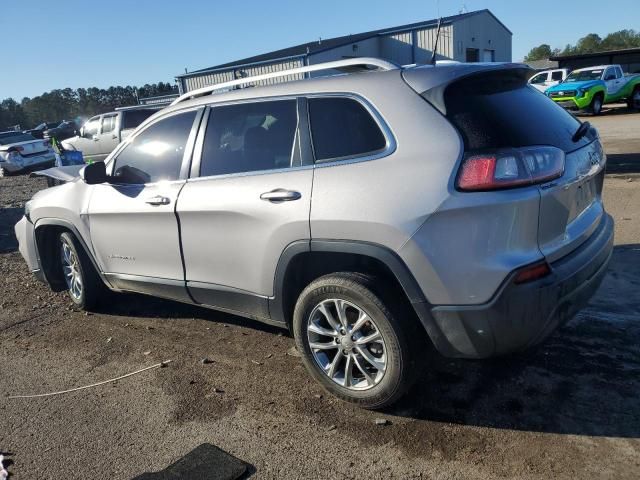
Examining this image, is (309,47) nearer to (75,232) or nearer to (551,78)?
(551,78)

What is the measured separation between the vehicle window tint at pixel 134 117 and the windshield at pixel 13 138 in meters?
5.06

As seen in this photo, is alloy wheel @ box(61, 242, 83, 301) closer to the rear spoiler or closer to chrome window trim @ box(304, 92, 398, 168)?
chrome window trim @ box(304, 92, 398, 168)

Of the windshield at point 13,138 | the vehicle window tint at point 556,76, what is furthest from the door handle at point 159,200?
the vehicle window tint at point 556,76

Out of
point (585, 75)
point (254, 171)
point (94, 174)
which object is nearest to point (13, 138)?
point (94, 174)

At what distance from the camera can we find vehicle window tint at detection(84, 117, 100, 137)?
712 inches

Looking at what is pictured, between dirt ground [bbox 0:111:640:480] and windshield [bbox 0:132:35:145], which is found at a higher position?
windshield [bbox 0:132:35:145]

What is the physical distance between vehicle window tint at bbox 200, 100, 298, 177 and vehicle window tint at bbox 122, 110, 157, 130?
48.4ft

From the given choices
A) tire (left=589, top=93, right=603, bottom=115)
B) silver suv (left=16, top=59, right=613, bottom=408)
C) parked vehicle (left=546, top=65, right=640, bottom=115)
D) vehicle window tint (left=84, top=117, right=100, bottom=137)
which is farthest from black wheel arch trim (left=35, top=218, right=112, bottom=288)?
tire (left=589, top=93, right=603, bottom=115)

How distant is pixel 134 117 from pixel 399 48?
2151cm

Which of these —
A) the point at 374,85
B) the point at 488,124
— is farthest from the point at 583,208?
the point at 374,85

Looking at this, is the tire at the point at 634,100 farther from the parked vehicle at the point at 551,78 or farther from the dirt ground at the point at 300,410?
the dirt ground at the point at 300,410

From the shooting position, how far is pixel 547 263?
8.67 ft

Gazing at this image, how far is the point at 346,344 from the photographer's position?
10.3 feet

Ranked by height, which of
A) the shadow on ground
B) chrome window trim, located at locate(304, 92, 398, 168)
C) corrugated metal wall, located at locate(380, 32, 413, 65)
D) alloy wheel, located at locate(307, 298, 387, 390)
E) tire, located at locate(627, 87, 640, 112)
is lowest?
tire, located at locate(627, 87, 640, 112)
